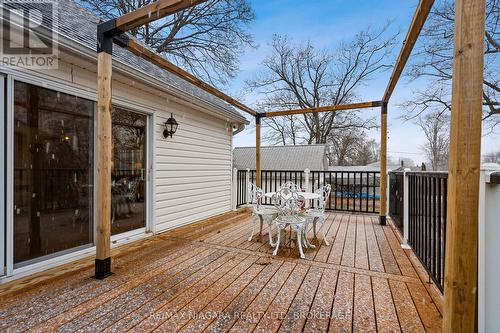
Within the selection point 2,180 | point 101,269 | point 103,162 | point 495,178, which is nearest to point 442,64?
point 495,178

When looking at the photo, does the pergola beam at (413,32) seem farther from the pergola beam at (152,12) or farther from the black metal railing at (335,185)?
the black metal railing at (335,185)

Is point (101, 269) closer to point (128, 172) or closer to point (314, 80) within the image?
point (128, 172)

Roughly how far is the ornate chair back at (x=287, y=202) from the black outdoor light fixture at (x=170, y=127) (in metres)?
2.20

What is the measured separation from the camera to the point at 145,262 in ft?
9.39

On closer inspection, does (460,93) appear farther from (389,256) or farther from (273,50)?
(273,50)

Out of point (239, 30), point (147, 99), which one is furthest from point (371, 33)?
point (147, 99)

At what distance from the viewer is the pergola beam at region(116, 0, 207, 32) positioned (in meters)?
2.15

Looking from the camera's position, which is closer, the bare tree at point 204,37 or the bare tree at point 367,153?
the bare tree at point 204,37

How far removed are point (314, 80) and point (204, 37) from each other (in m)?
9.35

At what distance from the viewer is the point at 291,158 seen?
46.5 ft

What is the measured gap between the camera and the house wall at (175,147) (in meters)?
2.94

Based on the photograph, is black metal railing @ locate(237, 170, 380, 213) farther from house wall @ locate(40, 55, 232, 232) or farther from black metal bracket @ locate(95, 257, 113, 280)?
black metal bracket @ locate(95, 257, 113, 280)

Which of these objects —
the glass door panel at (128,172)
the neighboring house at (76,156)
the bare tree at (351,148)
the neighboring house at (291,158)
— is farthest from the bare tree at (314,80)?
the glass door panel at (128,172)

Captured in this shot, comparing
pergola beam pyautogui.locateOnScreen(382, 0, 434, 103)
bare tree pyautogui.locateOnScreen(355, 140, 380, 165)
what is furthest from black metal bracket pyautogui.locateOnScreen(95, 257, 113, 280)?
bare tree pyautogui.locateOnScreen(355, 140, 380, 165)
